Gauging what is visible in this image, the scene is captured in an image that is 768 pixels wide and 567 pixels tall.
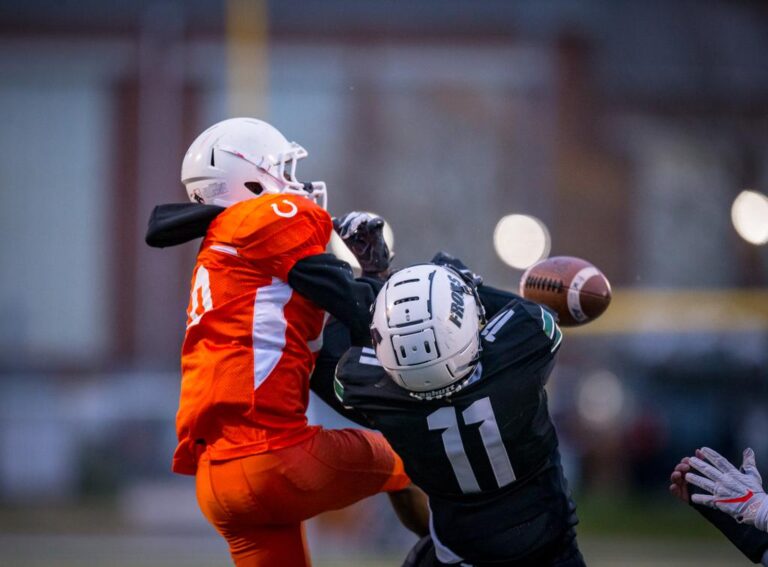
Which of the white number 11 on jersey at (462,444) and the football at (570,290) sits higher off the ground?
the football at (570,290)

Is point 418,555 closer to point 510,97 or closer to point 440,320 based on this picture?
point 440,320

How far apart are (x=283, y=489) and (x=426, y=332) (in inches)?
30.9

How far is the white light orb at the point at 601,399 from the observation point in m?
14.8

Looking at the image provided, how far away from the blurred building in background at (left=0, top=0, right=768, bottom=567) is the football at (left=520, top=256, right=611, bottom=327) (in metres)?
11.3

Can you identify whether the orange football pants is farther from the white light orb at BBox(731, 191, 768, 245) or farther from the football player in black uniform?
the white light orb at BBox(731, 191, 768, 245)

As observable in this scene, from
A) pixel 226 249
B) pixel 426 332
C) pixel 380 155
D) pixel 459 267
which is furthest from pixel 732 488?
pixel 380 155

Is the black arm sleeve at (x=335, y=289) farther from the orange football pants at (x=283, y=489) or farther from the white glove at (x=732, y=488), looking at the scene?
the white glove at (x=732, y=488)

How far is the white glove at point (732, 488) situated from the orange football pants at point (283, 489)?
3.54 feet

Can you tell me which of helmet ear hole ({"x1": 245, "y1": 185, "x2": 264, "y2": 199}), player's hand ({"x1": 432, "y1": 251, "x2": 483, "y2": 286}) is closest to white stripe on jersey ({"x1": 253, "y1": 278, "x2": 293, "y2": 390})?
helmet ear hole ({"x1": 245, "y1": 185, "x2": 264, "y2": 199})

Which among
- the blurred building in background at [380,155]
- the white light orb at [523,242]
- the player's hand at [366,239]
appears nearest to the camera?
the player's hand at [366,239]

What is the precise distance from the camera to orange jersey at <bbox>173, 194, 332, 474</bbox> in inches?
140

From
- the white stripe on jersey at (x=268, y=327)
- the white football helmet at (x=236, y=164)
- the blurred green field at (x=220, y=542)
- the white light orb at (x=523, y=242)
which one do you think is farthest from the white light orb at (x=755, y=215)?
the white stripe on jersey at (x=268, y=327)

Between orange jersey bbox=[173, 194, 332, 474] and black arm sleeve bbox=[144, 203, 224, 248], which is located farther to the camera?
black arm sleeve bbox=[144, 203, 224, 248]

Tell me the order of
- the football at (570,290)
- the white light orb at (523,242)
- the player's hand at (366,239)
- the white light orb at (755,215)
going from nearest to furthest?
1. the player's hand at (366,239)
2. the football at (570,290)
3. the white light orb at (755,215)
4. the white light orb at (523,242)
